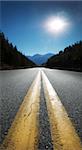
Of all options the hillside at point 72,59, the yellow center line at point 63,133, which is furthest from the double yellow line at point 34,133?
the hillside at point 72,59

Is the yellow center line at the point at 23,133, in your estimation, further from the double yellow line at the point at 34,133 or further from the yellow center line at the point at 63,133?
the yellow center line at the point at 63,133

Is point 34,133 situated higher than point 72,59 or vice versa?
point 72,59

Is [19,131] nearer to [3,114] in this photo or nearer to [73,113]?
[3,114]

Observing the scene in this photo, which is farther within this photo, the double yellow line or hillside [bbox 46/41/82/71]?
hillside [bbox 46/41/82/71]

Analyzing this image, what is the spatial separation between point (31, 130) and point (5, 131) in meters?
0.33

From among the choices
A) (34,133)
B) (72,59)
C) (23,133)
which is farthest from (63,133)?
(72,59)

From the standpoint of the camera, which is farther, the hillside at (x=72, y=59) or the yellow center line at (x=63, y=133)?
the hillside at (x=72, y=59)

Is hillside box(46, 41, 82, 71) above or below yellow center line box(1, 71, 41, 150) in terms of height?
above

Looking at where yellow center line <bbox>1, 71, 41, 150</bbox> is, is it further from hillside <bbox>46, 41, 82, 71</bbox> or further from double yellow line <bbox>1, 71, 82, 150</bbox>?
hillside <bbox>46, 41, 82, 71</bbox>

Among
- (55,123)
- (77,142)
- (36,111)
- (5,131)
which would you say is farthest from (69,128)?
(36,111)

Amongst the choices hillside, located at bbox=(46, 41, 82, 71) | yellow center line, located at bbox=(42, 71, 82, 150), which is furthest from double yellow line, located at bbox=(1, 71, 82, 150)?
hillside, located at bbox=(46, 41, 82, 71)

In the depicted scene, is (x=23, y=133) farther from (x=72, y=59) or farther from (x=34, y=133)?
(x=72, y=59)

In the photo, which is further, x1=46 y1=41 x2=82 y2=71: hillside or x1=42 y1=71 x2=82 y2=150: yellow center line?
x1=46 y1=41 x2=82 y2=71: hillside

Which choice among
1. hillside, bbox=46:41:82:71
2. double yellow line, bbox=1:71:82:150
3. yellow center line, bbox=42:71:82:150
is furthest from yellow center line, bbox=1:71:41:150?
hillside, bbox=46:41:82:71
